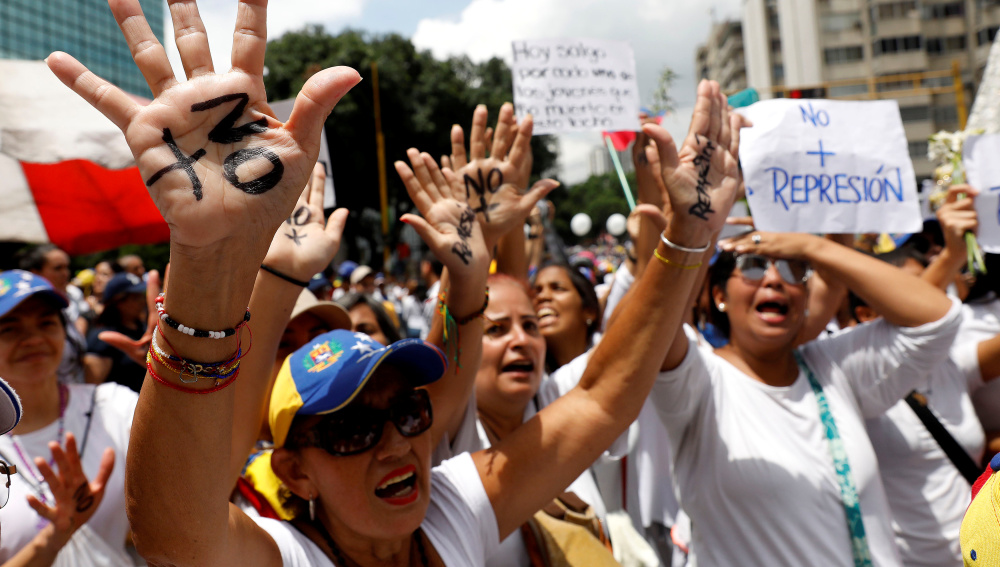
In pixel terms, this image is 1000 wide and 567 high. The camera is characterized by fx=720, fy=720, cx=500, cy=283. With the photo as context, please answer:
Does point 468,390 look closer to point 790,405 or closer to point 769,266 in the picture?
point 790,405

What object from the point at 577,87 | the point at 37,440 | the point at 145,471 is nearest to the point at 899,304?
the point at 577,87

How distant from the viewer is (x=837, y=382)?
8.43ft

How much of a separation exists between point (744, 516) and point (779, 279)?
861 mm

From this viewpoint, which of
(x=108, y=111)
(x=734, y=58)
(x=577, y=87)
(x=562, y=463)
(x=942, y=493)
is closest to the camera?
(x=108, y=111)

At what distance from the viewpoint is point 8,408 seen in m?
1.07

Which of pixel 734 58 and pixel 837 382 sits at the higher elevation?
pixel 837 382

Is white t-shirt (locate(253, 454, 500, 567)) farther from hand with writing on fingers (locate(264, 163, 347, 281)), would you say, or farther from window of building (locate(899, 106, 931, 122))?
window of building (locate(899, 106, 931, 122))

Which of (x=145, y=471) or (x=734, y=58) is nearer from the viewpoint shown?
(x=145, y=471)

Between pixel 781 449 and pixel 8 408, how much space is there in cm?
212

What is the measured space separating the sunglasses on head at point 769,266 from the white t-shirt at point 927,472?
24.2 inches

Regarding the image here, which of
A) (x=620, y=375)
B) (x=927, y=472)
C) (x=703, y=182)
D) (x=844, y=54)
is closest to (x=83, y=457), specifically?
(x=620, y=375)

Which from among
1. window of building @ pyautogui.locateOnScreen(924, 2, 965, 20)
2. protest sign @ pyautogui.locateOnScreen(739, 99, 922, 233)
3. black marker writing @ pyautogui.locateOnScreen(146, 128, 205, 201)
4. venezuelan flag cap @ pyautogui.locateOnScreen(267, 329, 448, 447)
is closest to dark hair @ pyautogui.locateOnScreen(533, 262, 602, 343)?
protest sign @ pyautogui.locateOnScreen(739, 99, 922, 233)

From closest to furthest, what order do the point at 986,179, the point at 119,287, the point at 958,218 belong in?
1. the point at 958,218
2. the point at 986,179
3. the point at 119,287

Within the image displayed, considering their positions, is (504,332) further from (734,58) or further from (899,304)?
(734,58)
